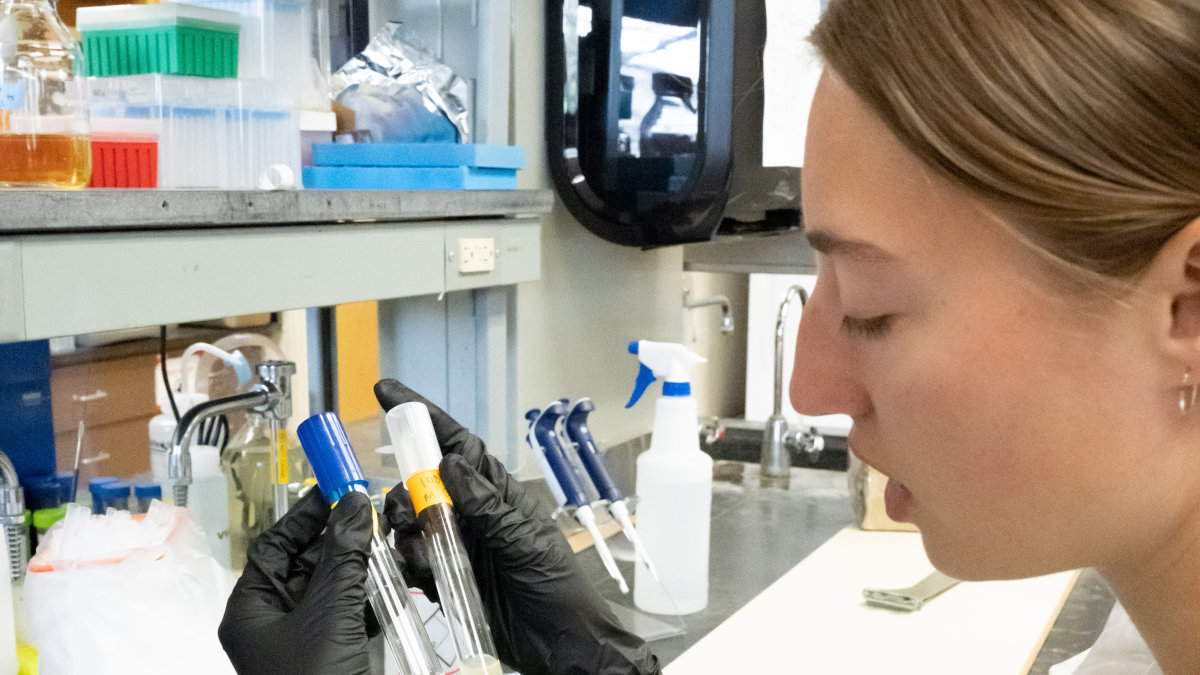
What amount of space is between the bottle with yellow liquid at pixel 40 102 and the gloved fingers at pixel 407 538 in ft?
1.62

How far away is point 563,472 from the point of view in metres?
1.43

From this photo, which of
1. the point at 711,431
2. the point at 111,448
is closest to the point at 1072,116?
the point at 711,431

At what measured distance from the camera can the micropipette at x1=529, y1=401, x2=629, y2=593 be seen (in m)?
1.40

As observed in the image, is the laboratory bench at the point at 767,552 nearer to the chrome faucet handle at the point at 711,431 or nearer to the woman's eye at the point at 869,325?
the chrome faucet handle at the point at 711,431

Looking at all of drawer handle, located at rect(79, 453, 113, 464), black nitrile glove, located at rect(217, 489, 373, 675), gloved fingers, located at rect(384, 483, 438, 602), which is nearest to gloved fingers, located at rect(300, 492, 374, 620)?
black nitrile glove, located at rect(217, 489, 373, 675)

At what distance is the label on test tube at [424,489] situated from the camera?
81 cm

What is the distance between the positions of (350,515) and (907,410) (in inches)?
16.0

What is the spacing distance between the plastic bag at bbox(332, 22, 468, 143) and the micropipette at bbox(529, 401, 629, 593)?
45 cm

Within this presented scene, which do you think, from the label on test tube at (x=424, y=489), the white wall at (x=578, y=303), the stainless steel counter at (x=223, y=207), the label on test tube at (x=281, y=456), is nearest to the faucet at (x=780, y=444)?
the white wall at (x=578, y=303)

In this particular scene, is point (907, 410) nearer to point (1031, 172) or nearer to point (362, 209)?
point (1031, 172)

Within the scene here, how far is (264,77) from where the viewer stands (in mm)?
1407

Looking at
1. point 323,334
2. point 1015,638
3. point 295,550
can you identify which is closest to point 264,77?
point 323,334

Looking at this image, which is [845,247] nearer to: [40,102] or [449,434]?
[449,434]

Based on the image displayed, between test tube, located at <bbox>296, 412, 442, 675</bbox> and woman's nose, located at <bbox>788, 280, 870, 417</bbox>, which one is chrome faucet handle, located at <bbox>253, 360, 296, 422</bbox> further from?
woman's nose, located at <bbox>788, 280, 870, 417</bbox>
